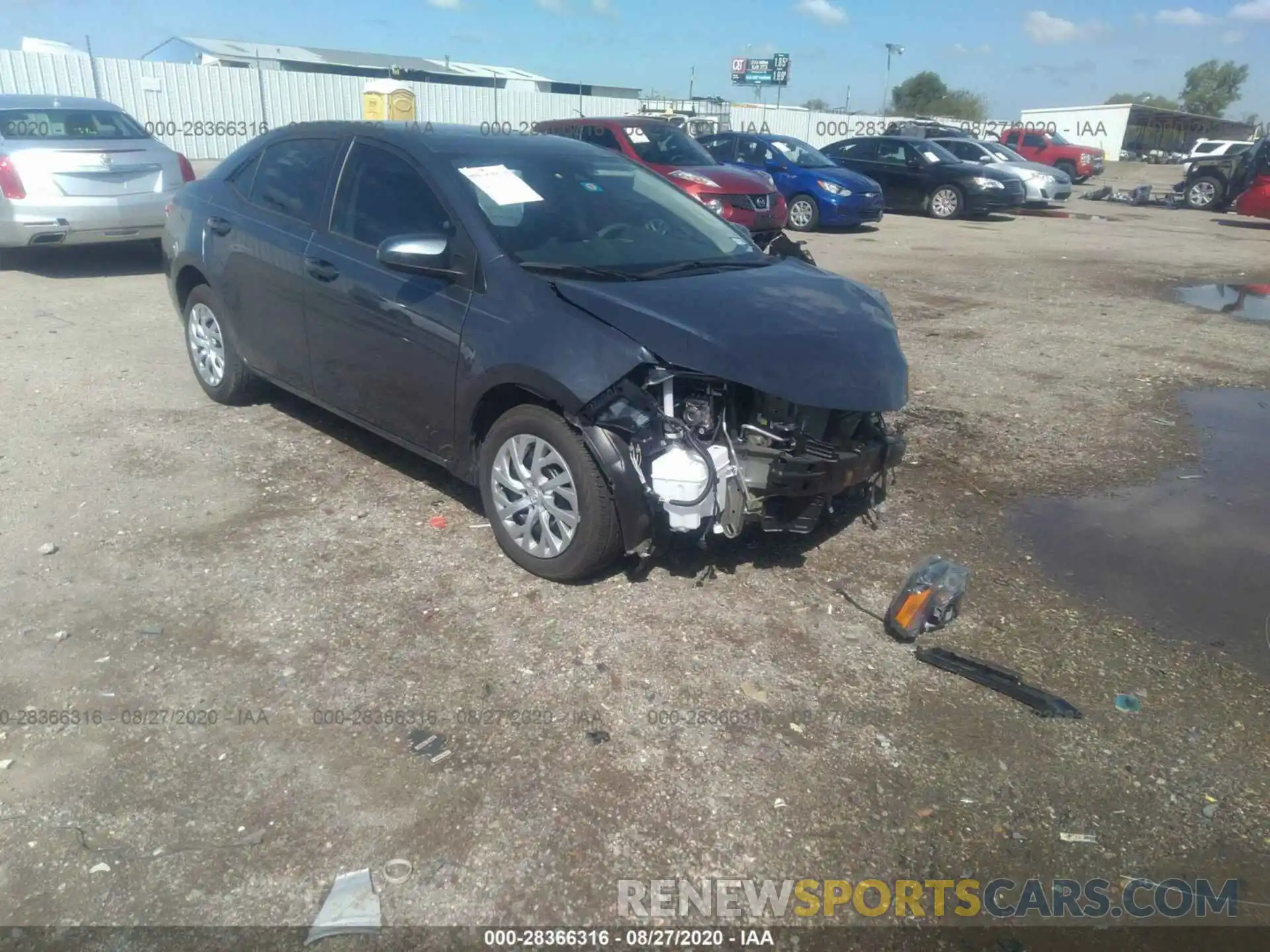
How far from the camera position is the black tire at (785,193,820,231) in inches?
650

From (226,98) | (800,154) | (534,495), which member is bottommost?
(534,495)

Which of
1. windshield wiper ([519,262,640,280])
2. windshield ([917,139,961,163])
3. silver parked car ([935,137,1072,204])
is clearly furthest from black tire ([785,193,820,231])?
windshield wiper ([519,262,640,280])

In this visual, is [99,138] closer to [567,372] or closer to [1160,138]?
[567,372]

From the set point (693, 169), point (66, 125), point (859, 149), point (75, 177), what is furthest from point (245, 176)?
point (859, 149)

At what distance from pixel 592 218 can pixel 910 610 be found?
228 cm

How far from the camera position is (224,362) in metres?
5.86

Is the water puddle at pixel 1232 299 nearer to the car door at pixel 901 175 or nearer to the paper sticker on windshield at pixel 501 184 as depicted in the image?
the car door at pixel 901 175

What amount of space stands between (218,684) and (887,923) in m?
2.29

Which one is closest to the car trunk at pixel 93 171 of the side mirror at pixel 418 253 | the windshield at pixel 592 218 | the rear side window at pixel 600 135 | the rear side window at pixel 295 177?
the rear side window at pixel 295 177

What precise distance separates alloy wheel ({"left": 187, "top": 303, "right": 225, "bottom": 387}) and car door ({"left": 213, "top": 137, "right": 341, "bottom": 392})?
1.10 ft

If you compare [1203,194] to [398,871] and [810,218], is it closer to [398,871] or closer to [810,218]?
[810,218]

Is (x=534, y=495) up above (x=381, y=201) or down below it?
below

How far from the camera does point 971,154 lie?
21.8 meters

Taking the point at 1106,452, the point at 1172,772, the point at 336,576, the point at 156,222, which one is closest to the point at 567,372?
the point at 336,576
